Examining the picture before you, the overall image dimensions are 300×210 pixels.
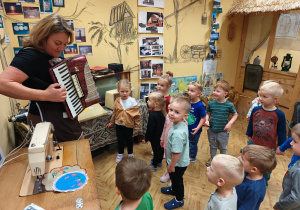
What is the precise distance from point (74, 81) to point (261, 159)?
168cm

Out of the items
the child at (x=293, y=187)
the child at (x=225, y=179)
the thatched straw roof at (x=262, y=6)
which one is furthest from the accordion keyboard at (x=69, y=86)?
the thatched straw roof at (x=262, y=6)

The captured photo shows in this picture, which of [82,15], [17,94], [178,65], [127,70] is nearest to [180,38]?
[178,65]

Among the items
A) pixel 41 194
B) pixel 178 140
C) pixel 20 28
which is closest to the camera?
pixel 41 194

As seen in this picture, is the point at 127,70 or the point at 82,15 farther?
the point at 127,70

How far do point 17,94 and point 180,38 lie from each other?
10.6 feet

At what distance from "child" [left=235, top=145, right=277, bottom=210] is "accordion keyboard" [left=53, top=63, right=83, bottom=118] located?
150 cm

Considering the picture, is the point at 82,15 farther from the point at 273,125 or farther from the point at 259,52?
the point at 259,52

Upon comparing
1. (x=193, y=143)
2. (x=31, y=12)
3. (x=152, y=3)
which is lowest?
(x=193, y=143)

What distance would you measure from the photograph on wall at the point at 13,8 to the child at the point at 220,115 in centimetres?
280

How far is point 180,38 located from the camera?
157 inches

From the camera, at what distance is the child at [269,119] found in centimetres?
212

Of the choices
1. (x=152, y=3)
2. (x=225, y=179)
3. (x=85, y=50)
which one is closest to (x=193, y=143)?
(x=225, y=179)

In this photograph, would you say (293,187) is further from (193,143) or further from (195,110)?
(193,143)

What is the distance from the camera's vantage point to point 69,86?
70.6 inches
